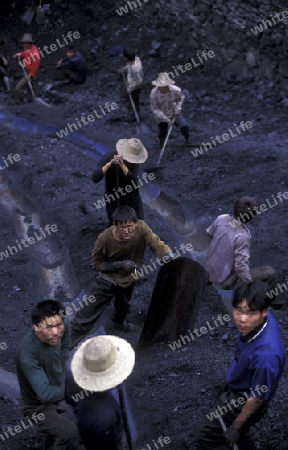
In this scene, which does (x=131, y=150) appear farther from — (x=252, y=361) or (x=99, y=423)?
(x=99, y=423)

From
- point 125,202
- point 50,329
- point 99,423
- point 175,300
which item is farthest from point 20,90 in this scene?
point 99,423

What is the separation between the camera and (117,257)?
6137 mm

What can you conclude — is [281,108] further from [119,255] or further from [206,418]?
[206,418]

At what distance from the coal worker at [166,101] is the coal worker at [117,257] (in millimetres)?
3935

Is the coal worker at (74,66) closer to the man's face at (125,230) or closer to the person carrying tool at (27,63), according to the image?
the person carrying tool at (27,63)

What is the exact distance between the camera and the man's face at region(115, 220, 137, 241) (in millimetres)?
5820

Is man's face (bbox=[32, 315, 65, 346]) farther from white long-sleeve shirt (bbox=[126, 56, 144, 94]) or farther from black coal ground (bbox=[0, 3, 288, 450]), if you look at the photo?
white long-sleeve shirt (bbox=[126, 56, 144, 94])

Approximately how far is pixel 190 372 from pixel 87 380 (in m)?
2.08

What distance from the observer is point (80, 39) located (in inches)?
589

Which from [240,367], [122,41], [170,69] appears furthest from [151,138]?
[240,367]

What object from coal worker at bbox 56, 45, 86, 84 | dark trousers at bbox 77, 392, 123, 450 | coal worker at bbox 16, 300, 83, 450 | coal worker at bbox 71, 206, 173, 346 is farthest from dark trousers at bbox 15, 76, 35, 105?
dark trousers at bbox 77, 392, 123, 450

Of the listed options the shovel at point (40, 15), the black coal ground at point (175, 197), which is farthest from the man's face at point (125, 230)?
the shovel at point (40, 15)

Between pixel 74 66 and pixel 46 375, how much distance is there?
9718mm

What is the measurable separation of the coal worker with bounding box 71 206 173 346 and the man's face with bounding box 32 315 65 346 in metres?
1.55
